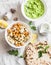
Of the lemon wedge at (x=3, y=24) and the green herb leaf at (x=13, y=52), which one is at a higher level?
the lemon wedge at (x=3, y=24)

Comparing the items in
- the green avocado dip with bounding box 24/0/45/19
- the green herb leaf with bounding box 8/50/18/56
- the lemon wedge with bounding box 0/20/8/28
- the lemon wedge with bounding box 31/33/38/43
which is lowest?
the green herb leaf with bounding box 8/50/18/56

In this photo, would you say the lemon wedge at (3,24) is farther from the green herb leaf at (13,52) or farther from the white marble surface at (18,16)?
the green herb leaf at (13,52)

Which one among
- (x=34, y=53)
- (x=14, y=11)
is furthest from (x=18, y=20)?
(x=34, y=53)

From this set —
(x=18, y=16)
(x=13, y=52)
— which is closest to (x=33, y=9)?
(x=18, y=16)

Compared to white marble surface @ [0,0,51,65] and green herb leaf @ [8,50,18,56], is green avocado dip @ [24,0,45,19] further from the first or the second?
green herb leaf @ [8,50,18,56]

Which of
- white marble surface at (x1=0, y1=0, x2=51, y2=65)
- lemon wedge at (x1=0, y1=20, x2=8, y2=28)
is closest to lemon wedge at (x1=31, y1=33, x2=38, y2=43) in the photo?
white marble surface at (x1=0, y1=0, x2=51, y2=65)

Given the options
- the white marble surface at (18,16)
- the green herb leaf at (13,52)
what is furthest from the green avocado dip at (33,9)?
the green herb leaf at (13,52)

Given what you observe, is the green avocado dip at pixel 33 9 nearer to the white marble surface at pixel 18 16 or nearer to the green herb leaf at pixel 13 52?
the white marble surface at pixel 18 16

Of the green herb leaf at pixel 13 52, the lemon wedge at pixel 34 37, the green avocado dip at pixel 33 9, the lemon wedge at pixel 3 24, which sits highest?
the green avocado dip at pixel 33 9

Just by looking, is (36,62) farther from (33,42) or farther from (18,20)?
(18,20)
